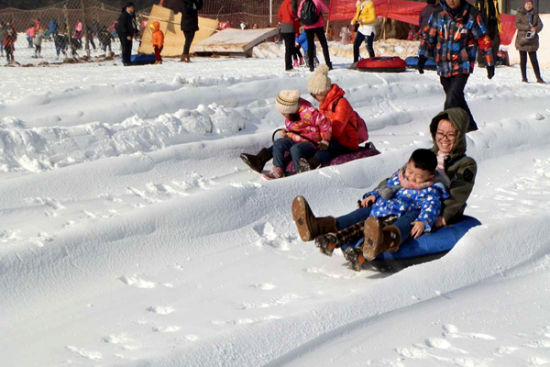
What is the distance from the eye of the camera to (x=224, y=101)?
27.8 feet

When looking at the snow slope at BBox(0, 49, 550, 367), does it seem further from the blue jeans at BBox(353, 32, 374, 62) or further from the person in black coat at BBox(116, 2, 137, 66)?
the person in black coat at BBox(116, 2, 137, 66)

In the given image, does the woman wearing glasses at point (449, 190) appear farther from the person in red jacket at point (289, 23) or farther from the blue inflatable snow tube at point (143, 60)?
the blue inflatable snow tube at point (143, 60)

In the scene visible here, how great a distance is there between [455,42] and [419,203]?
134 inches

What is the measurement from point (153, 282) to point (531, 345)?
1.93m

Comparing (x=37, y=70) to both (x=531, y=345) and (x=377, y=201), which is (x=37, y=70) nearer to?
(x=377, y=201)

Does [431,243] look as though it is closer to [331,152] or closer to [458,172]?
[458,172]

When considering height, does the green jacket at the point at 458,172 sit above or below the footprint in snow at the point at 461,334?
above

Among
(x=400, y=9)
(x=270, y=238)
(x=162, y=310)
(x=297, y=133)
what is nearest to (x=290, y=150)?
(x=297, y=133)

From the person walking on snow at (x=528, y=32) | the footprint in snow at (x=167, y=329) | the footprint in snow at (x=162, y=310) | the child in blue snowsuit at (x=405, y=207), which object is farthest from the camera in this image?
the person walking on snow at (x=528, y=32)

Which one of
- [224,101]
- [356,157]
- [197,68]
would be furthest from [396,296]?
[197,68]

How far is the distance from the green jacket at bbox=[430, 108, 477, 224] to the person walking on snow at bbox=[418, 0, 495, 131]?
2.89 meters

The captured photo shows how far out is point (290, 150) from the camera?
6090 mm

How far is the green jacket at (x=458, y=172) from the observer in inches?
163

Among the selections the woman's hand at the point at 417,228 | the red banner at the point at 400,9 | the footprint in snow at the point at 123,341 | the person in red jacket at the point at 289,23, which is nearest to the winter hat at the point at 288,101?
the woman's hand at the point at 417,228
